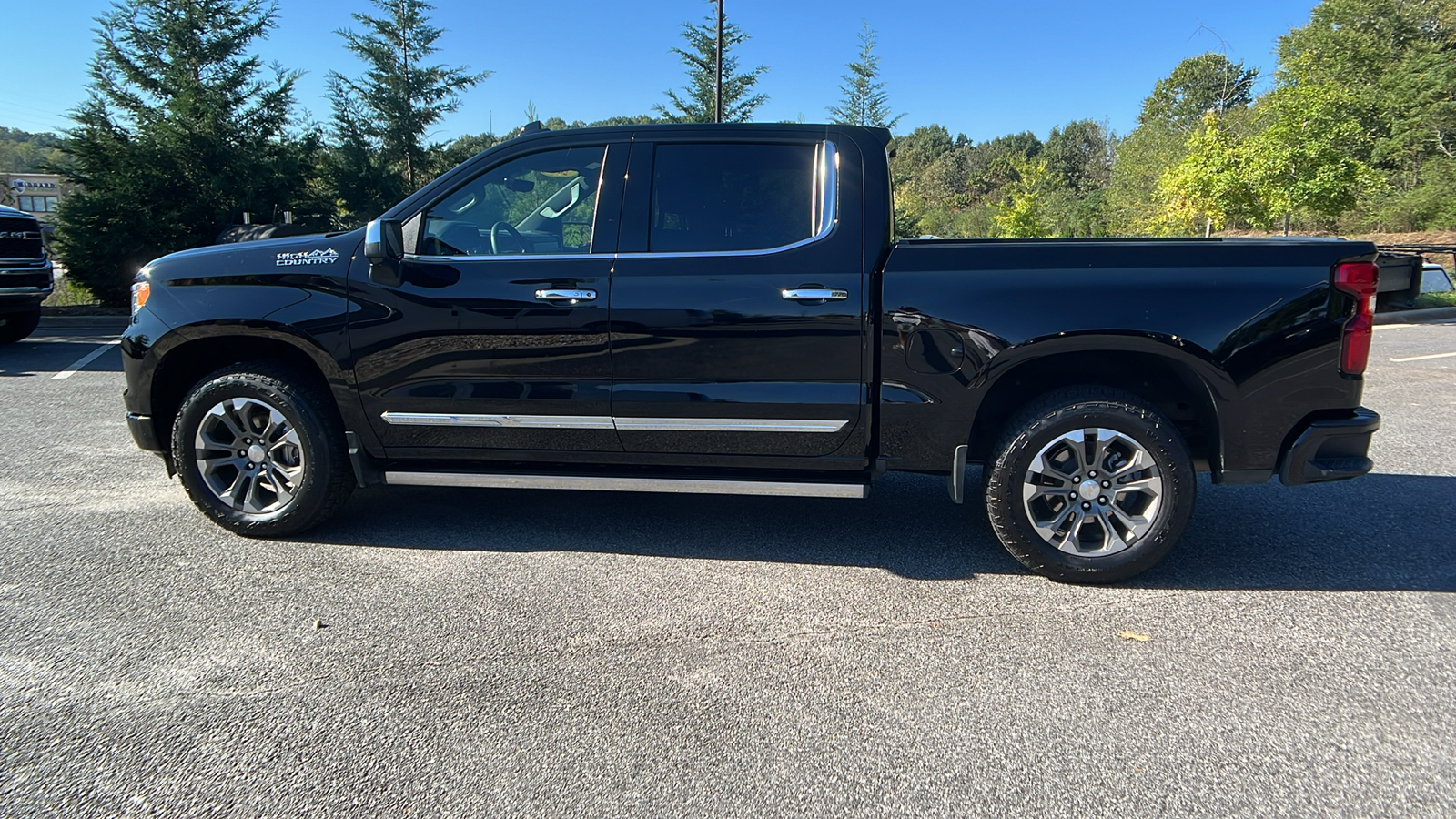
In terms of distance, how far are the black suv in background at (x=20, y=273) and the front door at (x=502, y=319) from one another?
31.6ft

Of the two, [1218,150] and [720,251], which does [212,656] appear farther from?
Answer: [1218,150]

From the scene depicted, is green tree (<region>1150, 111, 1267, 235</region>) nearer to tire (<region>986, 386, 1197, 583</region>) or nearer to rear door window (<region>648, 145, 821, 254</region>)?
tire (<region>986, 386, 1197, 583</region>)

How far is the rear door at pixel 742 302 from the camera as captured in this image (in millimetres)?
3871

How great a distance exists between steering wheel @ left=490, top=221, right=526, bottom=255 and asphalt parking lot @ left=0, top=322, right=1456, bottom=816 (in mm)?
1431

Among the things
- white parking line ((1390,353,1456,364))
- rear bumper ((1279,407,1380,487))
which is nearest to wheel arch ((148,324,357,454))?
rear bumper ((1279,407,1380,487))

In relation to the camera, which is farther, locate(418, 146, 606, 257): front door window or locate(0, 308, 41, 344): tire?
locate(0, 308, 41, 344): tire

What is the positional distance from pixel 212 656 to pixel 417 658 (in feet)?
2.43

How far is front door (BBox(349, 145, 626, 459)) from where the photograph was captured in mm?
4031

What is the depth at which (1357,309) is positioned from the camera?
3.59m

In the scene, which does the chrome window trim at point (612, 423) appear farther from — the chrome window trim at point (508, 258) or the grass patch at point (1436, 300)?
the grass patch at point (1436, 300)

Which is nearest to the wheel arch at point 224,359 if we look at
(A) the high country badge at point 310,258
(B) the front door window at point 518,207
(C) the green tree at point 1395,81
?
(A) the high country badge at point 310,258

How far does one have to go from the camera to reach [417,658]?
3.20 m

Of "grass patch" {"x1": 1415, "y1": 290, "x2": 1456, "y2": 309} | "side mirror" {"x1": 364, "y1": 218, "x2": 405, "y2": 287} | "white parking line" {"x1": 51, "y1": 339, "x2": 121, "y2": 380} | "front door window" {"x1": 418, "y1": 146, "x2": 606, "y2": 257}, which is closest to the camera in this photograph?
"side mirror" {"x1": 364, "y1": 218, "x2": 405, "y2": 287}

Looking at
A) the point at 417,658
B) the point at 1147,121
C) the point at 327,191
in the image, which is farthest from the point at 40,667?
the point at 1147,121
